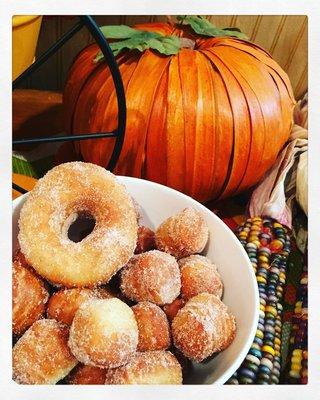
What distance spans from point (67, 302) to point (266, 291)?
7.5 inches

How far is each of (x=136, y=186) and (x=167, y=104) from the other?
0.09m

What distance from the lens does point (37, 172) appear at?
566 mm

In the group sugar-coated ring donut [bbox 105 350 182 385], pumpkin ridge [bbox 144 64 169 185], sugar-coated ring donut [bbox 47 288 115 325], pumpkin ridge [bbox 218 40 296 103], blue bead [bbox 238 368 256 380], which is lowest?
blue bead [bbox 238 368 256 380]

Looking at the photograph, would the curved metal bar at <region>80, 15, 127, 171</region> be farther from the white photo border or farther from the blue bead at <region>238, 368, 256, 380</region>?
the blue bead at <region>238, 368, 256, 380</region>

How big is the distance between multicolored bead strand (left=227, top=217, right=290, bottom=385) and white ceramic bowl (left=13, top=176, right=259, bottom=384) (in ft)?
0.12

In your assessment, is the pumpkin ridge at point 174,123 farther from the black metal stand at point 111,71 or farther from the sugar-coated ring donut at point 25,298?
the sugar-coated ring donut at point 25,298

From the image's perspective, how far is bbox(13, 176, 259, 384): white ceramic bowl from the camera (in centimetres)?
38

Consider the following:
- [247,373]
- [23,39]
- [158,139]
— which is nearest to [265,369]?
[247,373]

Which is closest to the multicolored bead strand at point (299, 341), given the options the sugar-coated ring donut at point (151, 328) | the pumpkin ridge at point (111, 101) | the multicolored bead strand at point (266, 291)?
the multicolored bead strand at point (266, 291)

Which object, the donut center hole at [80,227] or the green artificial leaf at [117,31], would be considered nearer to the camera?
the donut center hole at [80,227]

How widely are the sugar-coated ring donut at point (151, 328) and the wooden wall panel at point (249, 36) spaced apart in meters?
0.30

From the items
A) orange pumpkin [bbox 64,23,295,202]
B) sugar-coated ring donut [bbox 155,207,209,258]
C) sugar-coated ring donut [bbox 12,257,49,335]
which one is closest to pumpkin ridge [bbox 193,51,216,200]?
orange pumpkin [bbox 64,23,295,202]

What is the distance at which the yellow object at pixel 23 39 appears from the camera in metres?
0.41
